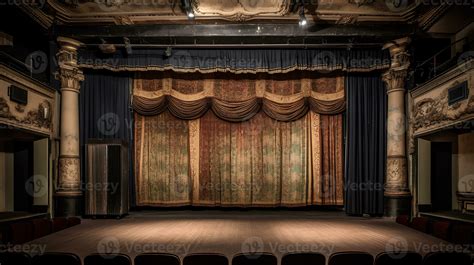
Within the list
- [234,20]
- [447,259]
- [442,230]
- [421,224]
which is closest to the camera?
[447,259]

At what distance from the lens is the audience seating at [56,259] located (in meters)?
3.55

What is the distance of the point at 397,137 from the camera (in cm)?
934

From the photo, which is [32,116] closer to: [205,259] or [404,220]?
[205,259]

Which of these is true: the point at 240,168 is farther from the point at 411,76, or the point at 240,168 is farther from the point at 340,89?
the point at 411,76

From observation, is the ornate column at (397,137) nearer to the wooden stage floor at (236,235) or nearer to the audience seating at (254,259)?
the wooden stage floor at (236,235)

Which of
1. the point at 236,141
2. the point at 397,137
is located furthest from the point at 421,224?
the point at 236,141

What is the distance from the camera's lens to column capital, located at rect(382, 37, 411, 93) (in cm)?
927

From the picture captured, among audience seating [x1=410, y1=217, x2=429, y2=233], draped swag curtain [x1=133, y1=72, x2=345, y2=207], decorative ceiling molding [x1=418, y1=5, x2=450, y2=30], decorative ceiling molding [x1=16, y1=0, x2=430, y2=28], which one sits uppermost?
decorative ceiling molding [x1=16, y1=0, x2=430, y2=28]

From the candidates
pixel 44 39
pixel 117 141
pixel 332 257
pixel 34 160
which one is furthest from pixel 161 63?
pixel 332 257

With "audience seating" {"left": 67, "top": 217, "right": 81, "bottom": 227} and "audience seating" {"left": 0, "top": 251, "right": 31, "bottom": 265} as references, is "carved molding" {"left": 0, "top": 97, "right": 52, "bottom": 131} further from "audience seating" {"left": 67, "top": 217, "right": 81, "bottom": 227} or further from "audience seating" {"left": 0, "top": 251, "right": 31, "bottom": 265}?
"audience seating" {"left": 0, "top": 251, "right": 31, "bottom": 265}

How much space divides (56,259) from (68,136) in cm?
636

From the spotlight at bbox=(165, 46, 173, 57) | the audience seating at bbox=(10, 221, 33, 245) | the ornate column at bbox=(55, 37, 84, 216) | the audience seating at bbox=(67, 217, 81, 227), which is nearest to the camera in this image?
the audience seating at bbox=(10, 221, 33, 245)

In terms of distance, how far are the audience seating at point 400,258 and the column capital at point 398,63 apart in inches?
259

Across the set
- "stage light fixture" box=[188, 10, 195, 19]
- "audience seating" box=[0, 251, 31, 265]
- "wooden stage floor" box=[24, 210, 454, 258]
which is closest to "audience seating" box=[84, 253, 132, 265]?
"audience seating" box=[0, 251, 31, 265]
